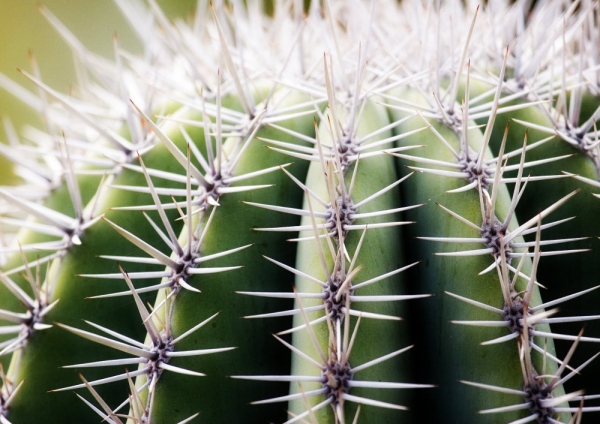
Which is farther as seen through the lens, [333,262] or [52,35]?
[52,35]

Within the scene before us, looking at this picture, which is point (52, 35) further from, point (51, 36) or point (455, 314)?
point (455, 314)

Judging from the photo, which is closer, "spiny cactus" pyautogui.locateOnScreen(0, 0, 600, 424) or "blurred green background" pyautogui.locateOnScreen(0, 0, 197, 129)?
"spiny cactus" pyautogui.locateOnScreen(0, 0, 600, 424)

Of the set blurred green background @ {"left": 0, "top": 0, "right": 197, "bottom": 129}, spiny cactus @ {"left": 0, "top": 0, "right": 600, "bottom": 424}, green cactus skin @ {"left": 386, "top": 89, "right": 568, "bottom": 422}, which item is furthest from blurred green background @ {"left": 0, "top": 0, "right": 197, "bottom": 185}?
green cactus skin @ {"left": 386, "top": 89, "right": 568, "bottom": 422}

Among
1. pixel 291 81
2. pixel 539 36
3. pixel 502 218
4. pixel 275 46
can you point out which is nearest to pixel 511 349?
A: pixel 502 218

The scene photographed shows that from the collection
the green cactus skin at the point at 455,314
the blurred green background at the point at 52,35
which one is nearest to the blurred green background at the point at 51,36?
the blurred green background at the point at 52,35

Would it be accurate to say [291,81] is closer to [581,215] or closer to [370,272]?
[370,272]

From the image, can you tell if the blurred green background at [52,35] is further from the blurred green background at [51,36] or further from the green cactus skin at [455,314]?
the green cactus skin at [455,314]

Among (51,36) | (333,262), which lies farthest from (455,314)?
(51,36)

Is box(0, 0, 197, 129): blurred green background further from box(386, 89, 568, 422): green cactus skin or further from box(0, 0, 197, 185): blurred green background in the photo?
box(386, 89, 568, 422): green cactus skin

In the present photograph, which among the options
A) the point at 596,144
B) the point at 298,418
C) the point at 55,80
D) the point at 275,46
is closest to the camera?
the point at 298,418
